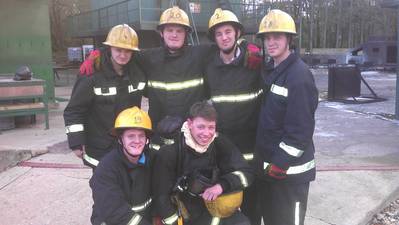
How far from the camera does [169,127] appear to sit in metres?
3.37

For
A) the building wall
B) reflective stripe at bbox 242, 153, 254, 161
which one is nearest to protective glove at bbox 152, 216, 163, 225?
reflective stripe at bbox 242, 153, 254, 161

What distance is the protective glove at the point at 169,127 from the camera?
337cm

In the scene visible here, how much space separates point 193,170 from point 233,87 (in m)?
0.70

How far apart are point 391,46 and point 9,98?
19587 millimetres

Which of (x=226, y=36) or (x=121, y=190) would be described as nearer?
(x=121, y=190)

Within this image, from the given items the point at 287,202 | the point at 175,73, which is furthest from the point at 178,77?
the point at 287,202

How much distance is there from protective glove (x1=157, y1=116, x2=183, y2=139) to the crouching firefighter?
0.67 ft

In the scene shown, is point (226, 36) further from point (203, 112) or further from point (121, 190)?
point (121, 190)

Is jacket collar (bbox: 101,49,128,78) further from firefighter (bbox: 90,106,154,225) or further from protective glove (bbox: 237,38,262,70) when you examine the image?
protective glove (bbox: 237,38,262,70)

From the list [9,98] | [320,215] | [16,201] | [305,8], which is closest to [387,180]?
[320,215]

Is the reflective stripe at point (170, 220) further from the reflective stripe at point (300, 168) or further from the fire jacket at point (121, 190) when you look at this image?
the reflective stripe at point (300, 168)

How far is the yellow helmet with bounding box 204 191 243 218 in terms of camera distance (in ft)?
10.2

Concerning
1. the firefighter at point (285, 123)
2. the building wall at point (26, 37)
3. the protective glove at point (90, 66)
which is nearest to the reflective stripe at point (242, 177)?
the firefighter at point (285, 123)

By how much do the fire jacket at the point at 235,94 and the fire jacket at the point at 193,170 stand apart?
24 cm
